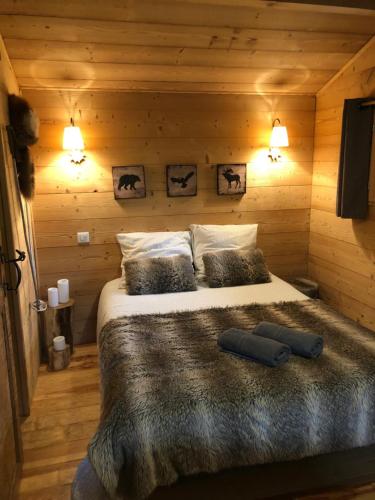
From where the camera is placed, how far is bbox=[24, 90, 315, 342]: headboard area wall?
2986 millimetres

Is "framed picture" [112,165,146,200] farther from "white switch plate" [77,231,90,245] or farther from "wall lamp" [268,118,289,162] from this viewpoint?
"wall lamp" [268,118,289,162]

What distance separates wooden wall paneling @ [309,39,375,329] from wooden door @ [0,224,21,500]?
2.38 meters

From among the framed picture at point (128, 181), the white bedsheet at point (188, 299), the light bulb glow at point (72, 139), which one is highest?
the light bulb glow at point (72, 139)

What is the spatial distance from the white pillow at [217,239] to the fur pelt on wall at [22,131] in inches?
53.9

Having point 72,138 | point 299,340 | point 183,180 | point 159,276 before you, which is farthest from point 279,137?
point 299,340

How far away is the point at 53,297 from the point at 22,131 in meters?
1.21

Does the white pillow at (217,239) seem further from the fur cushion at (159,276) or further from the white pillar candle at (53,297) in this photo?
the white pillar candle at (53,297)

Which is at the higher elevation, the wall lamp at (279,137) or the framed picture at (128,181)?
the wall lamp at (279,137)

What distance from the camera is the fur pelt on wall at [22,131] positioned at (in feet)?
7.40

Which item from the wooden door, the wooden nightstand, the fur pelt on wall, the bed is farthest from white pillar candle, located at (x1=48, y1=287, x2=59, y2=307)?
the bed

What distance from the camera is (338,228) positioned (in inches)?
124

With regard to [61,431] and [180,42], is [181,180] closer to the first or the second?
[180,42]

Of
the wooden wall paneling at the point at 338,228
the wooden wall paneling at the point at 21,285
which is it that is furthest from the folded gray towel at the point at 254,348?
the wooden wall paneling at the point at 338,228

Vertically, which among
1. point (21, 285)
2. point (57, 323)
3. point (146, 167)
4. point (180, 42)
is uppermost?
point (180, 42)
